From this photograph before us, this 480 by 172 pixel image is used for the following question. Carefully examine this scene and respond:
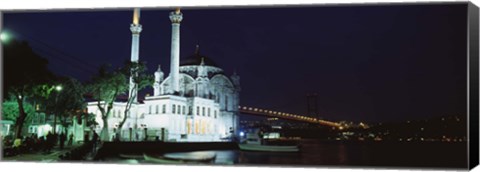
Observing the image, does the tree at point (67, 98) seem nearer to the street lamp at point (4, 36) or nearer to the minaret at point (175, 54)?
the street lamp at point (4, 36)

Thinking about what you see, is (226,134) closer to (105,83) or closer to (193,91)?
(193,91)

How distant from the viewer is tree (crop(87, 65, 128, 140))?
693 inches

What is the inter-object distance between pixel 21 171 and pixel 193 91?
17773mm

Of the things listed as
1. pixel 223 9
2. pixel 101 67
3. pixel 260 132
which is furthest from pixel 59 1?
pixel 260 132

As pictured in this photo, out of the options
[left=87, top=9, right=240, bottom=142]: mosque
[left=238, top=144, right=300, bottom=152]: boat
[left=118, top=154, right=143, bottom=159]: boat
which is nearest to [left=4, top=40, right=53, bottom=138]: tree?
[left=118, top=154, right=143, bottom=159]: boat

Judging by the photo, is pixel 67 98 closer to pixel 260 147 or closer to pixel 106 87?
pixel 106 87

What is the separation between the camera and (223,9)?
10.0 metres

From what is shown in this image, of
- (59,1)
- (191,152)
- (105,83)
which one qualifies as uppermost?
(59,1)

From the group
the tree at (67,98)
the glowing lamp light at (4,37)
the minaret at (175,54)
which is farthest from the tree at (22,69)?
the minaret at (175,54)

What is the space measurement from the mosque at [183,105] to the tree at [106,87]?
322 centimetres

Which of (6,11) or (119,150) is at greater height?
(6,11)

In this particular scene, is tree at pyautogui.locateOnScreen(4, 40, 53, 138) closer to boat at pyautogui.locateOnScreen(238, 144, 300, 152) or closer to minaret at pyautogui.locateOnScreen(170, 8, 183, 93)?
boat at pyautogui.locateOnScreen(238, 144, 300, 152)

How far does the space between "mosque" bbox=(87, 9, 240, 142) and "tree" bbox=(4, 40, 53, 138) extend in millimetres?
9017

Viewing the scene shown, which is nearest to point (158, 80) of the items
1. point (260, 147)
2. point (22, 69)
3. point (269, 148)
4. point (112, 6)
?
point (260, 147)
